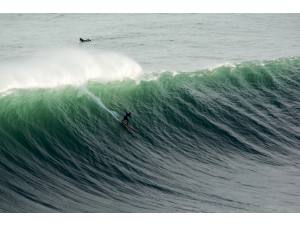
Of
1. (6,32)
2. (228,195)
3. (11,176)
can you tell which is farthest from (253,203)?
(6,32)

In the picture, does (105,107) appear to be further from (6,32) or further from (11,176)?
(6,32)

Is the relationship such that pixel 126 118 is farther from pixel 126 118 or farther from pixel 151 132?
pixel 151 132

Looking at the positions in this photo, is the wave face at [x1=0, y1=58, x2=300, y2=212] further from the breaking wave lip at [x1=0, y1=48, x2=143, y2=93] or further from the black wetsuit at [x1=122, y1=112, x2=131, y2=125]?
the breaking wave lip at [x1=0, y1=48, x2=143, y2=93]

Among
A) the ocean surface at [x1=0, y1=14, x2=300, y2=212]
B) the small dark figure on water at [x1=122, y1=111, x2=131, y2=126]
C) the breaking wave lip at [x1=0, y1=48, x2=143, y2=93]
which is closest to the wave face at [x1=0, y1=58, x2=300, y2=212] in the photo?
the ocean surface at [x1=0, y1=14, x2=300, y2=212]

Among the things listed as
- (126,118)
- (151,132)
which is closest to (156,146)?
(151,132)

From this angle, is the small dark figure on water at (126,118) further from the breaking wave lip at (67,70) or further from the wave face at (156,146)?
the breaking wave lip at (67,70)

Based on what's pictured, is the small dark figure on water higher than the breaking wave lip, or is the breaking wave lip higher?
the breaking wave lip

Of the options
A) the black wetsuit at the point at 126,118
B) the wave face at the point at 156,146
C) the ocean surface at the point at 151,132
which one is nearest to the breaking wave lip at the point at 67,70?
the ocean surface at the point at 151,132
